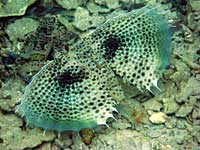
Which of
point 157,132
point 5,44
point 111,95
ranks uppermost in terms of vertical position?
point 5,44

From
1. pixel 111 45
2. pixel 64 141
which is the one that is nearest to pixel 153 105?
pixel 111 45

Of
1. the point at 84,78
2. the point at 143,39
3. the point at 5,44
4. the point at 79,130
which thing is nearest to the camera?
the point at 79,130

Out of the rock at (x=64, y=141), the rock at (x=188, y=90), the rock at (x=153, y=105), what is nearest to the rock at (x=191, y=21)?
the rock at (x=188, y=90)

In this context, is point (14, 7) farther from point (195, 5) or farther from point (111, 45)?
point (195, 5)

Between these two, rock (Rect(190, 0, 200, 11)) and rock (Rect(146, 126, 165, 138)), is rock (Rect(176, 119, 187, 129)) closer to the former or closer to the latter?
rock (Rect(146, 126, 165, 138))

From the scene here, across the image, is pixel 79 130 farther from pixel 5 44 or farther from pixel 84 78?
pixel 5 44

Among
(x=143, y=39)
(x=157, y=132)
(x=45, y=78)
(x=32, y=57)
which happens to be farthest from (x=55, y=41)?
(x=157, y=132)

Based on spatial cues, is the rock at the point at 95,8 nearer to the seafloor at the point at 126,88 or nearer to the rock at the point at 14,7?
the seafloor at the point at 126,88
